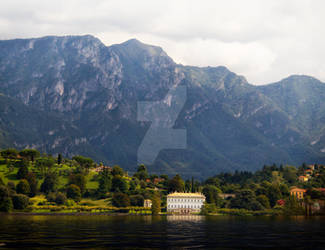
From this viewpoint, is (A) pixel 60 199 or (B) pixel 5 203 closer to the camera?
(B) pixel 5 203

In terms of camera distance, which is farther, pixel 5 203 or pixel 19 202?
pixel 19 202

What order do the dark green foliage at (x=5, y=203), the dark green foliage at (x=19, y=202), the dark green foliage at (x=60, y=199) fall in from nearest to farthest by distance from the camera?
1. the dark green foliage at (x=5, y=203)
2. the dark green foliage at (x=19, y=202)
3. the dark green foliage at (x=60, y=199)

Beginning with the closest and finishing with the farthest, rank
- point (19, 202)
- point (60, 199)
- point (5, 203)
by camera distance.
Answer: point (5, 203) → point (19, 202) → point (60, 199)

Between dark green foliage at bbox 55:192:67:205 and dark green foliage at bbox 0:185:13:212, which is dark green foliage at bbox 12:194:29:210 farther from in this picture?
dark green foliage at bbox 55:192:67:205

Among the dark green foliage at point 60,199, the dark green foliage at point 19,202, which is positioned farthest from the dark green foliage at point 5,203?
the dark green foliage at point 60,199

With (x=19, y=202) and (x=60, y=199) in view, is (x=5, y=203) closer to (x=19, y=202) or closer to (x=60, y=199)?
(x=19, y=202)

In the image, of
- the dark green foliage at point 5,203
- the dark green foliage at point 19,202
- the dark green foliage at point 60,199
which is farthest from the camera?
the dark green foliage at point 60,199

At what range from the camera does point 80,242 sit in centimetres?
5816

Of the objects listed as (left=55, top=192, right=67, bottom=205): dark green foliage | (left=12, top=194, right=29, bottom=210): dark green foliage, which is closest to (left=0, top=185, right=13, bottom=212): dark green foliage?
(left=12, top=194, right=29, bottom=210): dark green foliage

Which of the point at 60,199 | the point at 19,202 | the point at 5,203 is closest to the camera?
the point at 5,203

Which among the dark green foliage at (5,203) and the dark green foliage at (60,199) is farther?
the dark green foliage at (60,199)

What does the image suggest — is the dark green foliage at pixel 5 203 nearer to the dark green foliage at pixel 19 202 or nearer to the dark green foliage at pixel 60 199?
the dark green foliage at pixel 19 202

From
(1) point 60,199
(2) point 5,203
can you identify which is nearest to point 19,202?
(2) point 5,203

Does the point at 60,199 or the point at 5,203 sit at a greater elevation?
the point at 5,203
